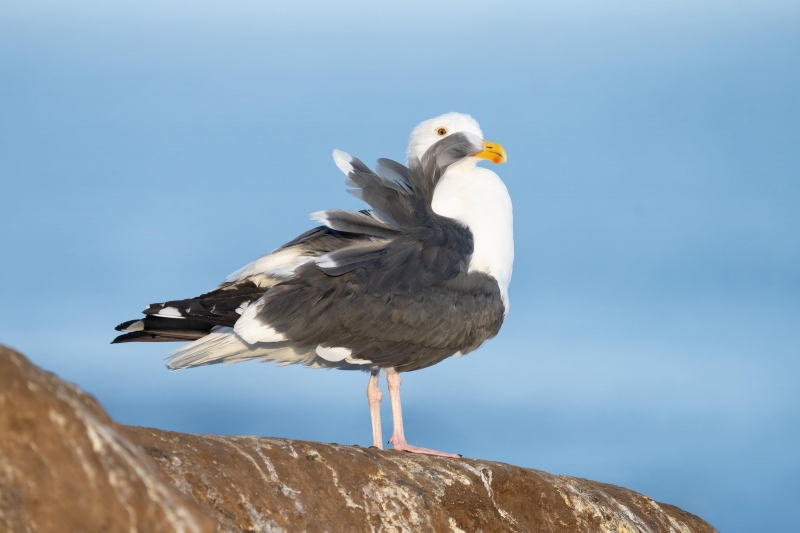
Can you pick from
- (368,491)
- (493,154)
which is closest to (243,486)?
(368,491)

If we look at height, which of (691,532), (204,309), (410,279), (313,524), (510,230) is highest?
(510,230)

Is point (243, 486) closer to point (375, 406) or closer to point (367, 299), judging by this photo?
point (367, 299)

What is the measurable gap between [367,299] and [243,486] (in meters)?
3.36

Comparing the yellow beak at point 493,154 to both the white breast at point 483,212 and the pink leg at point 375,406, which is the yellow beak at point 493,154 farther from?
the pink leg at point 375,406

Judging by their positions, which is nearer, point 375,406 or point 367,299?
point 367,299

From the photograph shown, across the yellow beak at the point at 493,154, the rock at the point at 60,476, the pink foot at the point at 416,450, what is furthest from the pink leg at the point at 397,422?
the rock at the point at 60,476

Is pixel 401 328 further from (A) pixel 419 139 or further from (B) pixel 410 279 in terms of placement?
(A) pixel 419 139

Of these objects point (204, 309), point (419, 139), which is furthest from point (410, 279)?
point (419, 139)

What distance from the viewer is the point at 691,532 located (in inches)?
397

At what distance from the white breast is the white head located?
477 mm

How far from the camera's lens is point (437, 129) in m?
12.6

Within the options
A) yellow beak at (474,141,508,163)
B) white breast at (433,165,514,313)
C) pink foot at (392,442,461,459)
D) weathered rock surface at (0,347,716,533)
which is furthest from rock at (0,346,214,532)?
yellow beak at (474,141,508,163)

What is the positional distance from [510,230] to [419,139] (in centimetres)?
171

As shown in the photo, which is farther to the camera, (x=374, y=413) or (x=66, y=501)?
(x=374, y=413)
